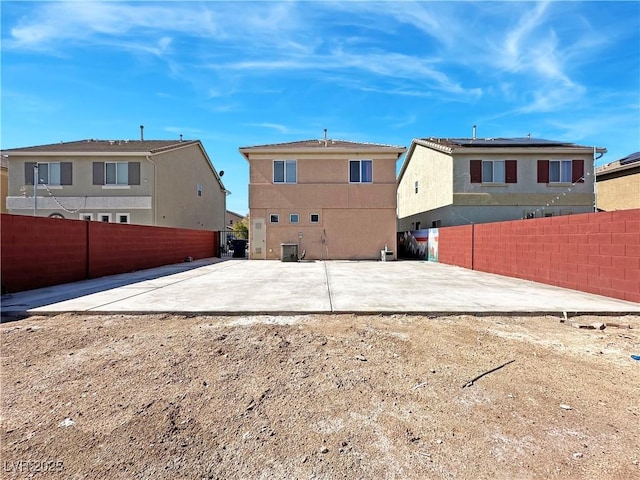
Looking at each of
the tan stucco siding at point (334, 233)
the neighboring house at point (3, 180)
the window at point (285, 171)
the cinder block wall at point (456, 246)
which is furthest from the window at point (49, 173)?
the cinder block wall at point (456, 246)

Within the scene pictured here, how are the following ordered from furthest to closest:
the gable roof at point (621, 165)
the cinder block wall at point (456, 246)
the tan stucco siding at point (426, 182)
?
the tan stucco siding at point (426, 182) < the gable roof at point (621, 165) < the cinder block wall at point (456, 246)

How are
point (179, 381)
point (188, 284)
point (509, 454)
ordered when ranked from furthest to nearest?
point (188, 284)
point (179, 381)
point (509, 454)

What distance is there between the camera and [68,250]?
9.05 metres

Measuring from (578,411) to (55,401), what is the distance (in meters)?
4.38

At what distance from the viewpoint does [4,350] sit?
3.90 metres

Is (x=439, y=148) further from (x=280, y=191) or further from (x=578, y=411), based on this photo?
(x=578, y=411)

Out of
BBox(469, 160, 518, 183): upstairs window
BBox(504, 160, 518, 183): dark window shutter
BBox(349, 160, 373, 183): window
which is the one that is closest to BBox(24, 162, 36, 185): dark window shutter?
BBox(349, 160, 373, 183): window

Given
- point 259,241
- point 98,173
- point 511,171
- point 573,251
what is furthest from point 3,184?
point 511,171

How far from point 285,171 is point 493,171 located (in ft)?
37.9

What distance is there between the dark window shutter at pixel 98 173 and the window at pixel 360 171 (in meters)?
13.8

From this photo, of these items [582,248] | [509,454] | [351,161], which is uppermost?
[351,161]

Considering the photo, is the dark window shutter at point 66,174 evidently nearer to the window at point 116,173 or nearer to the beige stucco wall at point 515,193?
the window at point 116,173

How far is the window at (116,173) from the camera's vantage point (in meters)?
17.9

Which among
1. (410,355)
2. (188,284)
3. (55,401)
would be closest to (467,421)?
(410,355)
